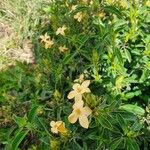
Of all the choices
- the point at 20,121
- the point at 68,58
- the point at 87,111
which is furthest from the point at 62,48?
the point at 87,111

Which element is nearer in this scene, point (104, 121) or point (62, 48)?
point (104, 121)

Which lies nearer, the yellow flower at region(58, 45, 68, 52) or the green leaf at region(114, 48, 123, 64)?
the green leaf at region(114, 48, 123, 64)

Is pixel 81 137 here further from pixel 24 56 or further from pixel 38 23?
pixel 38 23

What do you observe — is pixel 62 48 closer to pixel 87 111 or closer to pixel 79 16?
pixel 79 16

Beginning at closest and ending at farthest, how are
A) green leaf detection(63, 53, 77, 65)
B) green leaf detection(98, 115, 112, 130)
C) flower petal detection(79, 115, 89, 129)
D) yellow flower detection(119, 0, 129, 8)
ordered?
flower petal detection(79, 115, 89, 129) → green leaf detection(98, 115, 112, 130) → green leaf detection(63, 53, 77, 65) → yellow flower detection(119, 0, 129, 8)

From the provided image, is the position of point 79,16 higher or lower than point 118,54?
higher

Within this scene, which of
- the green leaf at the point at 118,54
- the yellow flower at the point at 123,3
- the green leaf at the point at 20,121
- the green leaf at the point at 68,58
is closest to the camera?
the green leaf at the point at 20,121

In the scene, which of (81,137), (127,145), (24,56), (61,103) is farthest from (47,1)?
(127,145)

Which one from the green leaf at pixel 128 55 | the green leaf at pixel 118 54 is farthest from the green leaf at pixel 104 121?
the green leaf at pixel 128 55

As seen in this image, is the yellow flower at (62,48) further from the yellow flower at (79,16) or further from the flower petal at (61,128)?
the flower petal at (61,128)

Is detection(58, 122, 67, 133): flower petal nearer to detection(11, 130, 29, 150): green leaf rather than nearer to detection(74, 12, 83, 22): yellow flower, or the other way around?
detection(11, 130, 29, 150): green leaf

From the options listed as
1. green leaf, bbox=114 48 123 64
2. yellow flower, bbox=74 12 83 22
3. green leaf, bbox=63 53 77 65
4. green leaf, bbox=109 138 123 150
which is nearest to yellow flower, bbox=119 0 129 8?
yellow flower, bbox=74 12 83 22
